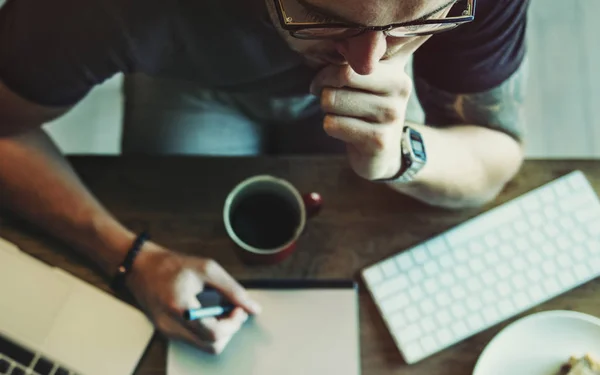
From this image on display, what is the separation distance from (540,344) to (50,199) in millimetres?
673

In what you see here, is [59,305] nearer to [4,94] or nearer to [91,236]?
[91,236]

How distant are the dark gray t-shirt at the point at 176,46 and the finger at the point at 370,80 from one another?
0.28ft

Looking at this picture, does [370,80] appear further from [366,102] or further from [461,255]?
[461,255]

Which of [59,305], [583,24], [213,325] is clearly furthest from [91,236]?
[583,24]

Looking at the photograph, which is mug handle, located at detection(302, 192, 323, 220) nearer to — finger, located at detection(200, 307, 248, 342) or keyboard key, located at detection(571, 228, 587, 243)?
finger, located at detection(200, 307, 248, 342)

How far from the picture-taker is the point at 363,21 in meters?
0.51

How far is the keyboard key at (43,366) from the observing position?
2.52ft

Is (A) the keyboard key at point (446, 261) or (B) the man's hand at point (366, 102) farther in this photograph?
(A) the keyboard key at point (446, 261)

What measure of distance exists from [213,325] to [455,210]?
36cm

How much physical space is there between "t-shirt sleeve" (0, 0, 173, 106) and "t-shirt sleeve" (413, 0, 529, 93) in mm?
346

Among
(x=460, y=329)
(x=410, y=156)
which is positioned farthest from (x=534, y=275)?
(x=410, y=156)

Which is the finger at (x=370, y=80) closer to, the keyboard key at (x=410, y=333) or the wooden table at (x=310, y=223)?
the wooden table at (x=310, y=223)

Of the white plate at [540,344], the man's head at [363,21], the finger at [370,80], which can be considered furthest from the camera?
the white plate at [540,344]

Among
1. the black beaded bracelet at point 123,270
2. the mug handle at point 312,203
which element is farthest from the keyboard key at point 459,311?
the black beaded bracelet at point 123,270
